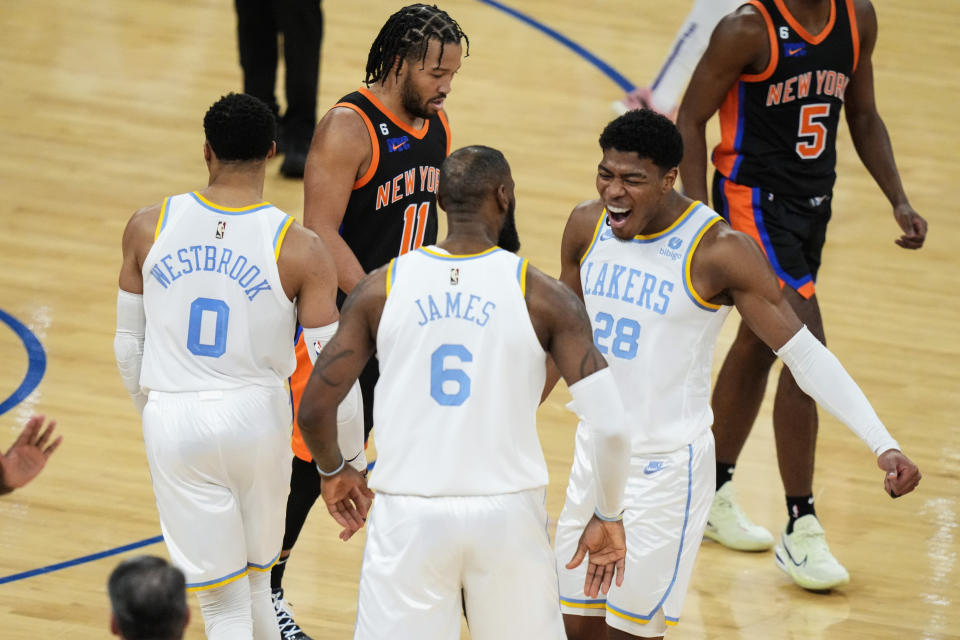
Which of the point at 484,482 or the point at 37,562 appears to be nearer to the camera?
the point at 484,482

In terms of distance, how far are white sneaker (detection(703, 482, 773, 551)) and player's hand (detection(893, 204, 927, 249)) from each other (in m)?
1.22

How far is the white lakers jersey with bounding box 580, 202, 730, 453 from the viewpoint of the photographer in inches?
167

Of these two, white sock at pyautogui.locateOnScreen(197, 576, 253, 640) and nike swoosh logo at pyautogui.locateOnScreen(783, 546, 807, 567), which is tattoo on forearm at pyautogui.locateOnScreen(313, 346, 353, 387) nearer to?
white sock at pyautogui.locateOnScreen(197, 576, 253, 640)

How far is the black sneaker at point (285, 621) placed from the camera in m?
5.00

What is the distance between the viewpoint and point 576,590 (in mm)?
4336

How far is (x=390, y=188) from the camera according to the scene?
193 inches

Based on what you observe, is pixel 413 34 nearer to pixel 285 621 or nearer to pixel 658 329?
pixel 658 329

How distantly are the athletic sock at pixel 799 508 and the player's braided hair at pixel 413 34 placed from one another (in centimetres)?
226

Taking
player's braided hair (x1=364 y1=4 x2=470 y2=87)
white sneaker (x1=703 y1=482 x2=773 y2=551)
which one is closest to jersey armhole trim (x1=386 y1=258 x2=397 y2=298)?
player's braided hair (x1=364 y1=4 x2=470 y2=87)

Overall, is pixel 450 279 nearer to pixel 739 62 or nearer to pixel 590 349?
pixel 590 349

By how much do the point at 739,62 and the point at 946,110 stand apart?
6.16m

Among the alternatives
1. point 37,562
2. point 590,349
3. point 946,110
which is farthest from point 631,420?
point 946,110

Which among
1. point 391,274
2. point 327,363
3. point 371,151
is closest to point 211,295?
point 327,363

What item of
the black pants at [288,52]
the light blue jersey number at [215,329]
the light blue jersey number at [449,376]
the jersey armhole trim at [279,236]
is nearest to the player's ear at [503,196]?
the light blue jersey number at [449,376]
